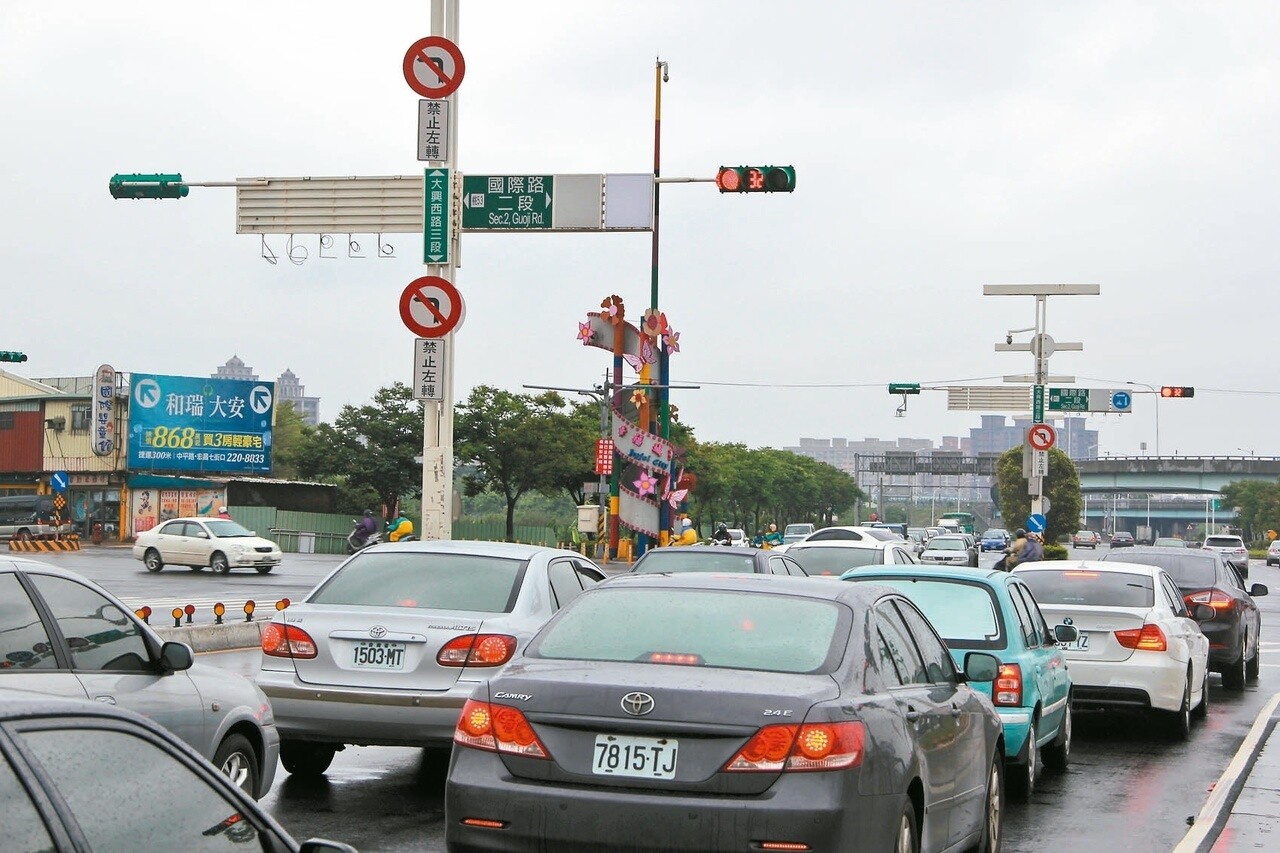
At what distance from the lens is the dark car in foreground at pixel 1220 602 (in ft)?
60.0

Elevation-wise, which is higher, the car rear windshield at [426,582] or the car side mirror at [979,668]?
the car rear windshield at [426,582]

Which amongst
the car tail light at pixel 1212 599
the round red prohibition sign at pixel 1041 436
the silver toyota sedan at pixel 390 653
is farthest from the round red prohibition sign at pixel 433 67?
the round red prohibition sign at pixel 1041 436

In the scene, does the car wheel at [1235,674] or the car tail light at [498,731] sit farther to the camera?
the car wheel at [1235,674]

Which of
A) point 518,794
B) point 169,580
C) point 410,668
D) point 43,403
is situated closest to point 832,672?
point 518,794

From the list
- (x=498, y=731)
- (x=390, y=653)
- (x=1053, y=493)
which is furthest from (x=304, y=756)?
(x=1053, y=493)

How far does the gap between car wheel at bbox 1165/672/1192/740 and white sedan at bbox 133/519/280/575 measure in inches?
1208

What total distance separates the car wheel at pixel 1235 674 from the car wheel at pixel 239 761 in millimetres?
13695

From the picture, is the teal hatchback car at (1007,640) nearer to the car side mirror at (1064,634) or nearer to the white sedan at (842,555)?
the car side mirror at (1064,634)

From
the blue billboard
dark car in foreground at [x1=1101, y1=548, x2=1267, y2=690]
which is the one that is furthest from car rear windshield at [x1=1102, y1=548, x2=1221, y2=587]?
the blue billboard

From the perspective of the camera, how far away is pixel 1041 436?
36.7 m

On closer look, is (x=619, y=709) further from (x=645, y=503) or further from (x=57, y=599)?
(x=645, y=503)

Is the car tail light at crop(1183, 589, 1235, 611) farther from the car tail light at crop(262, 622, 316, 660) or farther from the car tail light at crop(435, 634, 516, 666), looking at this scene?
the car tail light at crop(262, 622, 316, 660)

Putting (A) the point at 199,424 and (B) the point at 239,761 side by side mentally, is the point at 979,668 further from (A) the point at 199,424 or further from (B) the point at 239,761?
(A) the point at 199,424

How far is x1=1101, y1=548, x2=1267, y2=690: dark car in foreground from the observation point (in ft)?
60.0
